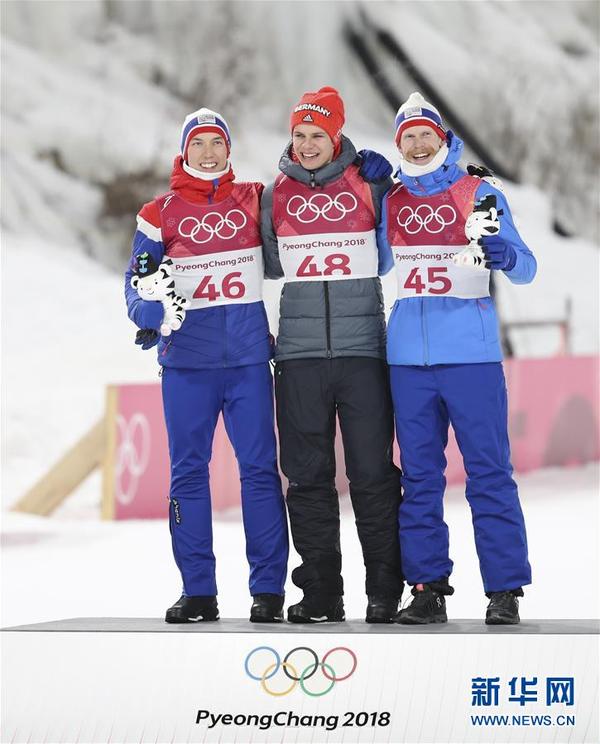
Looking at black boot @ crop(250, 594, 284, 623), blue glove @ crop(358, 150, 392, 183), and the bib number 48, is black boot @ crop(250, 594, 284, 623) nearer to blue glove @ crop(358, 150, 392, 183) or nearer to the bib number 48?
the bib number 48

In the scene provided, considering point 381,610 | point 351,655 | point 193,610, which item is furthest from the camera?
point 193,610

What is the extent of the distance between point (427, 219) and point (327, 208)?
25cm

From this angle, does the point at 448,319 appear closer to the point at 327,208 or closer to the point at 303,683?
the point at 327,208

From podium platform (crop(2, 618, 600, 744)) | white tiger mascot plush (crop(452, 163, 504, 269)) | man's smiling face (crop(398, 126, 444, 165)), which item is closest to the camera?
podium platform (crop(2, 618, 600, 744))

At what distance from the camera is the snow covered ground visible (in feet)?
14.2

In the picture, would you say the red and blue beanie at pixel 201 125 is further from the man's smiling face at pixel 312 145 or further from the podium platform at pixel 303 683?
the podium platform at pixel 303 683

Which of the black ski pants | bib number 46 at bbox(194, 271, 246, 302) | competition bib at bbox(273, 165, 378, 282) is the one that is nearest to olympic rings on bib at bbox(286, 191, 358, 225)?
competition bib at bbox(273, 165, 378, 282)

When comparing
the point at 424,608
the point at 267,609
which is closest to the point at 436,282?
the point at 424,608

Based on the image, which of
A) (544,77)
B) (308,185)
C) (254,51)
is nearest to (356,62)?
(254,51)

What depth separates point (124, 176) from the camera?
12.9 m

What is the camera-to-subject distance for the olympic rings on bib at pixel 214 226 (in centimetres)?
304

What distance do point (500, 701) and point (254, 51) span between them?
11.3m

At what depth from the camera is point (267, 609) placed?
298 centimetres

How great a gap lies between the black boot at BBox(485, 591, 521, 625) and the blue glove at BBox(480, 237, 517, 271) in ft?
2.54
